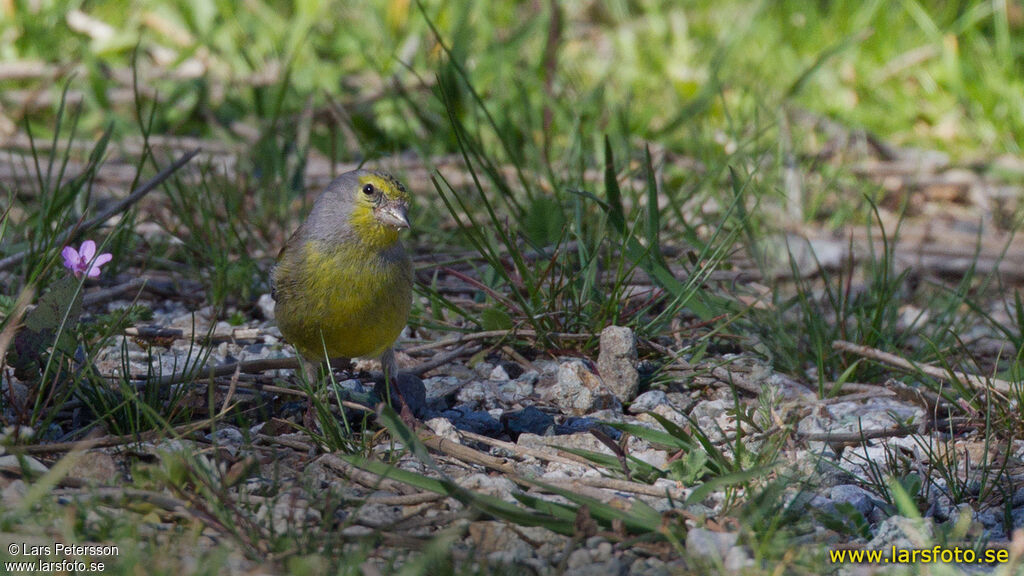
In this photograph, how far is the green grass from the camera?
2.89 metres

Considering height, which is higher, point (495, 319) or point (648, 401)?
point (495, 319)

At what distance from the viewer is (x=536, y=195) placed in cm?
497

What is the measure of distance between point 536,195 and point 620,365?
4.56 ft

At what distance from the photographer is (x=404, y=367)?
161 inches

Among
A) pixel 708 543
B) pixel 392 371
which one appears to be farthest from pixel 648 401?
pixel 708 543

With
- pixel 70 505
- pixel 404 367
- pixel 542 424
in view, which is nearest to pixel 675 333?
pixel 542 424

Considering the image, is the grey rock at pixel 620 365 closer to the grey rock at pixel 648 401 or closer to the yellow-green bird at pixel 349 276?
the grey rock at pixel 648 401

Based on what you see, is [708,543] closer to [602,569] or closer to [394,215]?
[602,569]

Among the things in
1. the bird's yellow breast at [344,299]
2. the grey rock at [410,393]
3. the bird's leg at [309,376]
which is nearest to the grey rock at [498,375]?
the grey rock at [410,393]

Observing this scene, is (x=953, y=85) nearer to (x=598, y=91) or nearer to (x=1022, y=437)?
(x=598, y=91)

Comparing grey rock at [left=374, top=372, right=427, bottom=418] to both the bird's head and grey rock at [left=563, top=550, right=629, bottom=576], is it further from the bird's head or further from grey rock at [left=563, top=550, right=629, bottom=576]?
grey rock at [left=563, top=550, right=629, bottom=576]

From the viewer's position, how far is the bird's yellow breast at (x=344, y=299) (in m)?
3.54

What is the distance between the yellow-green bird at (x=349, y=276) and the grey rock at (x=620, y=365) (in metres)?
0.72

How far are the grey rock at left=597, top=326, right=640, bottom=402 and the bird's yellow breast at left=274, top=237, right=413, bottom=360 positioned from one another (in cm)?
72
